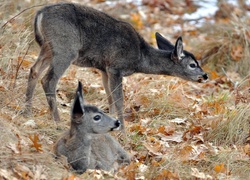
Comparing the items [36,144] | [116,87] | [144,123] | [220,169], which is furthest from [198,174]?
[116,87]

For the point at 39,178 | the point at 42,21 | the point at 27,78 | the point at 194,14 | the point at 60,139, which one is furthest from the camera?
the point at 194,14

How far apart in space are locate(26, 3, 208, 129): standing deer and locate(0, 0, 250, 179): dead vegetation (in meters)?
0.34

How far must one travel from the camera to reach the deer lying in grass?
25.8 ft

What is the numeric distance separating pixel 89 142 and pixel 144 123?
6.85ft

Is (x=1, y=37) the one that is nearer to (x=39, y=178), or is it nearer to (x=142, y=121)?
(x=142, y=121)

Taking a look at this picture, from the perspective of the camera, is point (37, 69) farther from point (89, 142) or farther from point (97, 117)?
point (89, 142)

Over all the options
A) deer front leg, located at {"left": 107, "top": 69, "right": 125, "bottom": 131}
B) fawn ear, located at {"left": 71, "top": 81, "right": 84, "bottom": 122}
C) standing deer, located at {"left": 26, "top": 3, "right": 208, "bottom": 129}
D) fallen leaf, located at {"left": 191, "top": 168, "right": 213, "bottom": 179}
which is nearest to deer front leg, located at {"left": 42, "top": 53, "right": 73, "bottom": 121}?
standing deer, located at {"left": 26, "top": 3, "right": 208, "bottom": 129}

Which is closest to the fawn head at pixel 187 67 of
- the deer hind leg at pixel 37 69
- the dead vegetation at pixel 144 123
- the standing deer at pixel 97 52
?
the standing deer at pixel 97 52

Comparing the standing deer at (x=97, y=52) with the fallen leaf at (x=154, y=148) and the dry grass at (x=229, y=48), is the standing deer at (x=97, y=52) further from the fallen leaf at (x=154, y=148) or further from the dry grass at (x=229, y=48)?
the dry grass at (x=229, y=48)

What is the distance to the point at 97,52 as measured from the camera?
33.1 ft

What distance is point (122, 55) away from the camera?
10.4 metres

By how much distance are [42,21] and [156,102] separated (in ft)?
7.29

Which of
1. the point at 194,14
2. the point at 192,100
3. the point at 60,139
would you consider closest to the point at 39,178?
the point at 60,139

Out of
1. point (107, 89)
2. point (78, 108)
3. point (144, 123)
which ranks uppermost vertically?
point (78, 108)
